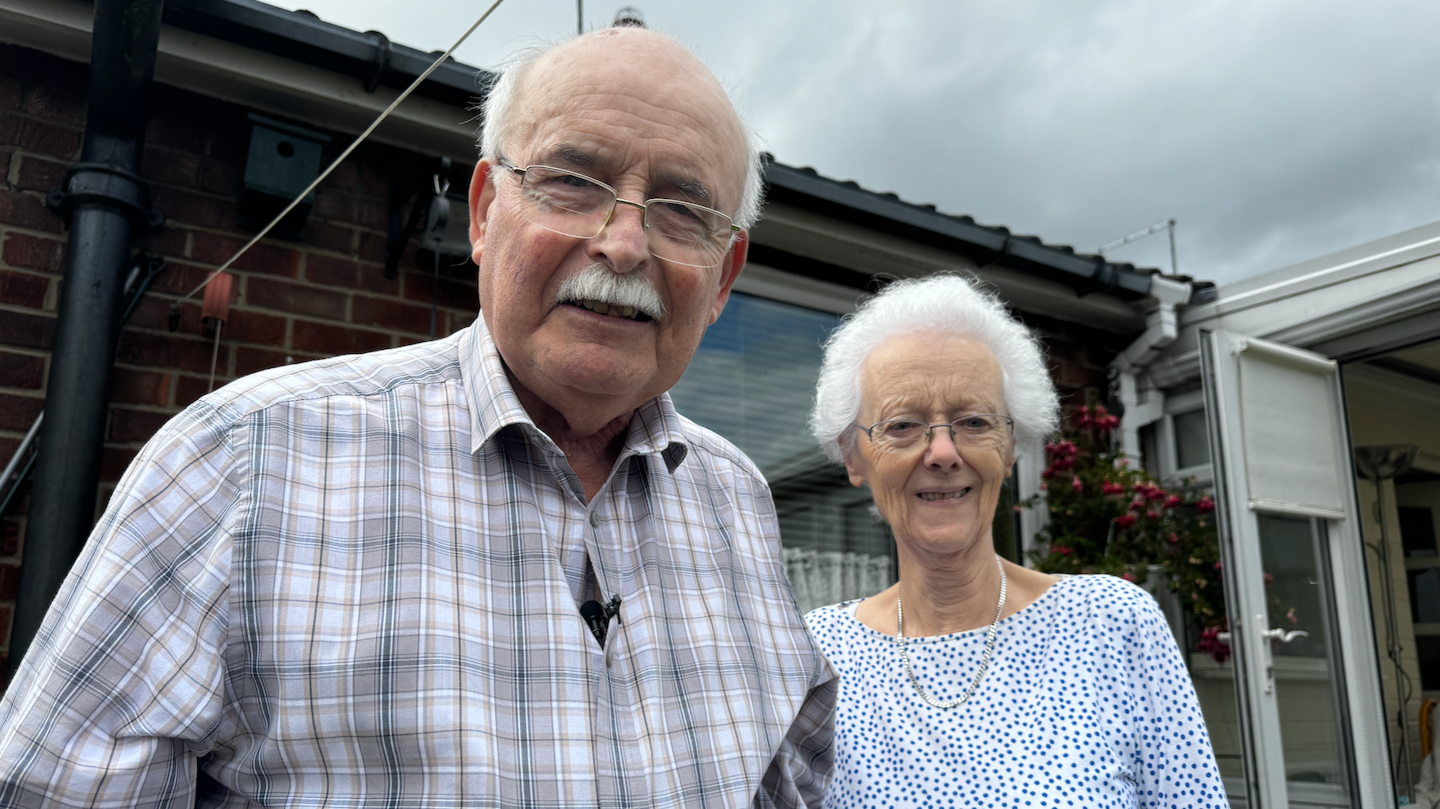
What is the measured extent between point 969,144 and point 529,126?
10747mm

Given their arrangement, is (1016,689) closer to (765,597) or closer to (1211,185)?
(765,597)

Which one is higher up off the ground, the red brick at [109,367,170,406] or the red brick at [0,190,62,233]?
the red brick at [0,190,62,233]

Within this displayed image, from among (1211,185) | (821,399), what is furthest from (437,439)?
(1211,185)

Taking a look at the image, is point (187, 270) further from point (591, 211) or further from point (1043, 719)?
point (1043, 719)

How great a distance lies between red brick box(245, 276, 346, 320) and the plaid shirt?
6.36 feet

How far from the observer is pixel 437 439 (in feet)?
3.47

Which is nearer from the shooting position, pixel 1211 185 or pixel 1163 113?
pixel 1163 113

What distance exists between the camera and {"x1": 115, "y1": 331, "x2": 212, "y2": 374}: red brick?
2602 millimetres

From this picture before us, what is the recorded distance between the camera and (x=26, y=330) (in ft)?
8.09

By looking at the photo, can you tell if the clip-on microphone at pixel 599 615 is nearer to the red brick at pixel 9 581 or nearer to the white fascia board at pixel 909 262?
the red brick at pixel 9 581

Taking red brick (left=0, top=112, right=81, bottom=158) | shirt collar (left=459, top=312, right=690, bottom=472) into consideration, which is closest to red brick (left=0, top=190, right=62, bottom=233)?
red brick (left=0, top=112, right=81, bottom=158)

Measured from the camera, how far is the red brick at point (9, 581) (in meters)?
2.36

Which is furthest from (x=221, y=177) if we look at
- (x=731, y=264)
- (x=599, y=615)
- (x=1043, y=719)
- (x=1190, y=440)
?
(x=1190, y=440)

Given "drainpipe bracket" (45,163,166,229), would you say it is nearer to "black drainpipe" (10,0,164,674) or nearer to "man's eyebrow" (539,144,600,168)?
"black drainpipe" (10,0,164,674)
